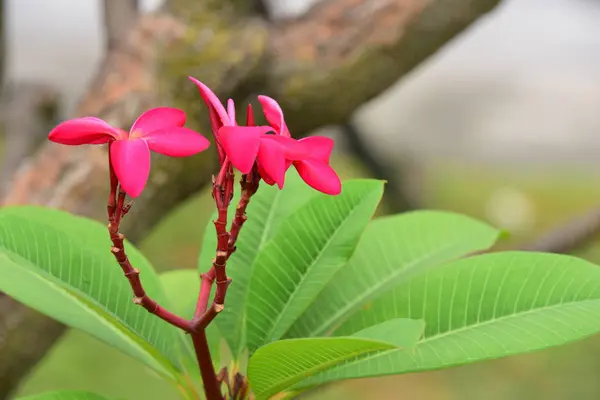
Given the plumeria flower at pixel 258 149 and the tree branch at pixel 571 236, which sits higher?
the plumeria flower at pixel 258 149

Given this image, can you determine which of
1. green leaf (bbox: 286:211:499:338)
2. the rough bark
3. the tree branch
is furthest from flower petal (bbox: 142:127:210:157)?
the tree branch

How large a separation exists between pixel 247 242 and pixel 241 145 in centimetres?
21

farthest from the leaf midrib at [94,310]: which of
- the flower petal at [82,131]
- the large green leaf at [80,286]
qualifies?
the flower petal at [82,131]

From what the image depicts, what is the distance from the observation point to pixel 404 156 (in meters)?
2.31

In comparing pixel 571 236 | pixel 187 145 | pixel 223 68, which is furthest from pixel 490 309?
pixel 571 236

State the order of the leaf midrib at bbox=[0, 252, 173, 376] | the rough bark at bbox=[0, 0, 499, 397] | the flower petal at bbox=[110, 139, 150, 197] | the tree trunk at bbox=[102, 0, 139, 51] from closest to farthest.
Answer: the flower petal at bbox=[110, 139, 150, 197], the leaf midrib at bbox=[0, 252, 173, 376], the rough bark at bbox=[0, 0, 499, 397], the tree trunk at bbox=[102, 0, 139, 51]

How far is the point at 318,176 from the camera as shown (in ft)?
1.13

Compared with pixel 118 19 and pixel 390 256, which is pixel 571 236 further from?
pixel 118 19

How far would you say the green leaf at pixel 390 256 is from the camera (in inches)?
19.5

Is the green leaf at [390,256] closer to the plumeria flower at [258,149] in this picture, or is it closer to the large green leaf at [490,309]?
the large green leaf at [490,309]

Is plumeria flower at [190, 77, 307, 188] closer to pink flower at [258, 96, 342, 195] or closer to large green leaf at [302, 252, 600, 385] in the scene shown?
pink flower at [258, 96, 342, 195]

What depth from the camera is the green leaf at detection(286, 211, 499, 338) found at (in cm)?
49

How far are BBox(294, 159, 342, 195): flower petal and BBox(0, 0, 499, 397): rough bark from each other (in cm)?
A: 57

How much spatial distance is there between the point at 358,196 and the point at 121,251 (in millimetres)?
201
